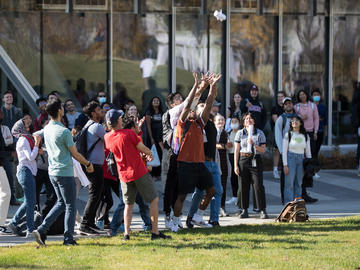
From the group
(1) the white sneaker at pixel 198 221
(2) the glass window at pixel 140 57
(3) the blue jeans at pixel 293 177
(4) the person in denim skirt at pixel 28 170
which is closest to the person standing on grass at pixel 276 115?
(3) the blue jeans at pixel 293 177

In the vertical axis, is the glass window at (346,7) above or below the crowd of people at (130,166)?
above

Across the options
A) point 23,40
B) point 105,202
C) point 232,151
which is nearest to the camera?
point 105,202

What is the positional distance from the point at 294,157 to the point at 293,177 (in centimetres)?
34

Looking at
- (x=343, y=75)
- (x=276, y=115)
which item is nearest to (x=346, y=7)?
(x=343, y=75)

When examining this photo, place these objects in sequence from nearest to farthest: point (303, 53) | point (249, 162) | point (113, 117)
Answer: point (113, 117), point (249, 162), point (303, 53)

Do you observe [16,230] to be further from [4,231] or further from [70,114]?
[70,114]

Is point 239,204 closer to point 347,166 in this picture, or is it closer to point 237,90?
point 347,166

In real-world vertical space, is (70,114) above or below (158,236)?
above

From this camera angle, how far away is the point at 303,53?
843 inches

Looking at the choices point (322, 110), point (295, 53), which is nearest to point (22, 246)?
point (322, 110)

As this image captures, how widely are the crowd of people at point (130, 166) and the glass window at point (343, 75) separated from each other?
28.0 ft

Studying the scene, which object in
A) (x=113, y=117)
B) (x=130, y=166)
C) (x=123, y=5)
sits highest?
(x=123, y=5)

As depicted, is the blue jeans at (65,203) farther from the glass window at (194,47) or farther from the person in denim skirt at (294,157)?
the glass window at (194,47)

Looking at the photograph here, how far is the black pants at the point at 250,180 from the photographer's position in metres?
12.3
